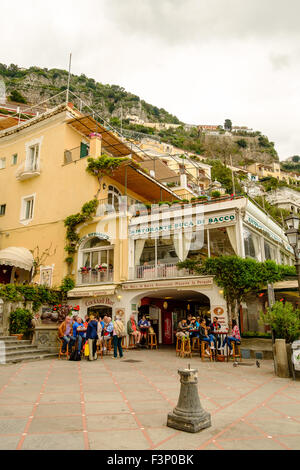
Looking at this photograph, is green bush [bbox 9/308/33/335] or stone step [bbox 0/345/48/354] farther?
green bush [bbox 9/308/33/335]

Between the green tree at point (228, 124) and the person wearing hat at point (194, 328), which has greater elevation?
the green tree at point (228, 124)

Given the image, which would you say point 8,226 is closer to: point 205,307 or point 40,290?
point 40,290

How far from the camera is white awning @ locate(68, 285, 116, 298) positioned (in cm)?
1664

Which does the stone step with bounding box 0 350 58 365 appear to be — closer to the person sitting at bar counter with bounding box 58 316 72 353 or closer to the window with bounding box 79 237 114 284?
the person sitting at bar counter with bounding box 58 316 72 353

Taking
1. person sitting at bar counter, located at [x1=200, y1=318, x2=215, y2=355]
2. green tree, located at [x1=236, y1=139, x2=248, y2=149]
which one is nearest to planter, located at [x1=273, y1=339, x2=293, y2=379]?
person sitting at bar counter, located at [x1=200, y1=318, x2=215, y2=355]

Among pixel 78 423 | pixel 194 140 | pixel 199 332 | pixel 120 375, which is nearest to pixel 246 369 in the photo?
pixel 199 332

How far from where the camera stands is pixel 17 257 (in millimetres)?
19422

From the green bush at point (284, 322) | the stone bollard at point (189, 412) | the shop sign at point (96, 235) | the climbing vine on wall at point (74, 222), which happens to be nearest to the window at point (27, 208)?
the climbing vine on wall at point (74, 222)

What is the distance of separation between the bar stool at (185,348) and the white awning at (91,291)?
495cm

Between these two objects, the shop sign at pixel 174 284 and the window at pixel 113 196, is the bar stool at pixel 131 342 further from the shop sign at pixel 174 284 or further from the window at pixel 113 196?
the window at pixel 113 196

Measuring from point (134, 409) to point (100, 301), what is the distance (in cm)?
1253

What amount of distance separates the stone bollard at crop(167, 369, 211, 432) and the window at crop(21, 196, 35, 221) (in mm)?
19981

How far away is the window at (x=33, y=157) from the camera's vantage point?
22734 mm
